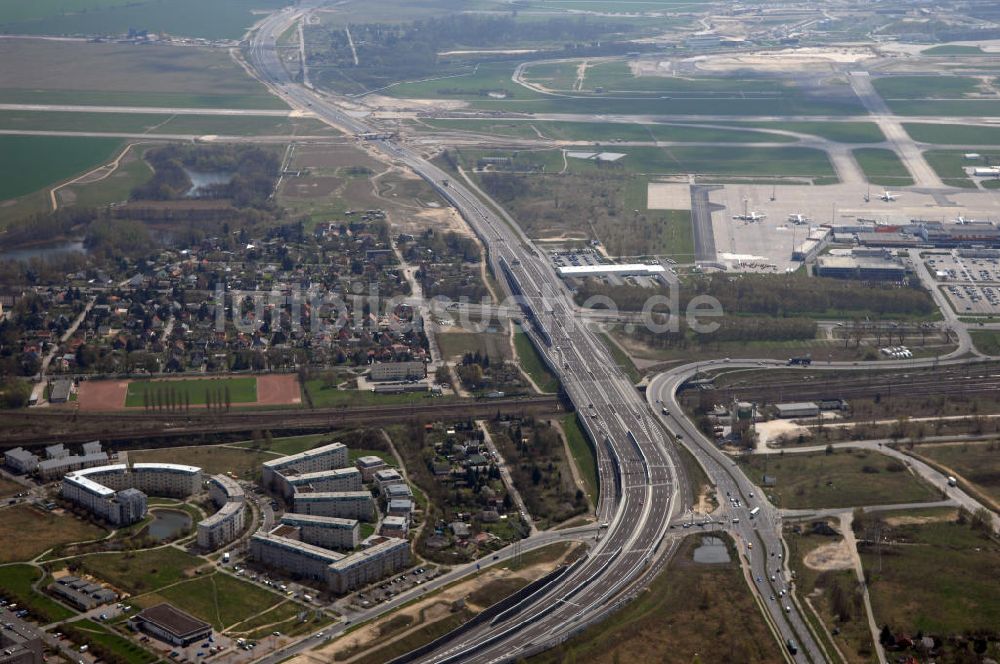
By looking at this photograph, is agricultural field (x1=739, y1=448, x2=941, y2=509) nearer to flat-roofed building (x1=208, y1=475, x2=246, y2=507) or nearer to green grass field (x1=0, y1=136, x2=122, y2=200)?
flat-roofed building (x1=208, y1=475, x2=246, y2=507)

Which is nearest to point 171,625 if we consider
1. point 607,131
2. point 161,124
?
point 607,131

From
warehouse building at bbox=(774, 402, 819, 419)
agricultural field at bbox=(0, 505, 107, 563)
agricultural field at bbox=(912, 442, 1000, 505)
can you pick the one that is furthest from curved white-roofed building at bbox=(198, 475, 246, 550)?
agricultural field at bbox=(912, 442, 1000, 505)

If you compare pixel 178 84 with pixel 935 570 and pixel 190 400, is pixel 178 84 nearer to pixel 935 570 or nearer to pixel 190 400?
pixel 190 400

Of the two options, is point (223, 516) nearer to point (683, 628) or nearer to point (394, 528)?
point (394, 528)

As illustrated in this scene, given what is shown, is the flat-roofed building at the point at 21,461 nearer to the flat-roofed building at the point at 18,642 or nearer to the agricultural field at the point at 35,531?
the agricultural field at the point at 35,531

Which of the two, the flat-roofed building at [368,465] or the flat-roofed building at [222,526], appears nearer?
the flat-roofed building at [222,526]

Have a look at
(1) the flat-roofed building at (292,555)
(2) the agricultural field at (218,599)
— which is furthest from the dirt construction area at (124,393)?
(2) the agricultural field at (218,599)

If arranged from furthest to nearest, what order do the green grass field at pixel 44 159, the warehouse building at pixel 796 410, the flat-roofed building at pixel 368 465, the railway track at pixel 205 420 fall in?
the green grass field at pixel 44 159 → the warehouse building at pixel 796 410 → the railway track at pixel 205 420 → the flat-roofed building at pixel 368 465
